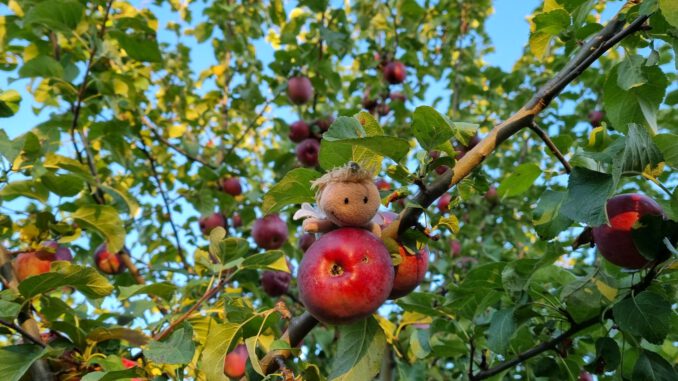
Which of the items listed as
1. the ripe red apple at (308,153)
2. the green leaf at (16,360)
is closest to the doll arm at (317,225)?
the green leaf at (16,360)

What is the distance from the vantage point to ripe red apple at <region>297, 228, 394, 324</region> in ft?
3.39

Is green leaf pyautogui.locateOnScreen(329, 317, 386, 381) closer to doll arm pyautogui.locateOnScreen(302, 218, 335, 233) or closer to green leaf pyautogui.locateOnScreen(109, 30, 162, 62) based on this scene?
doll arm pyautogui.locateOnScreen(302, 218, 335, 233)

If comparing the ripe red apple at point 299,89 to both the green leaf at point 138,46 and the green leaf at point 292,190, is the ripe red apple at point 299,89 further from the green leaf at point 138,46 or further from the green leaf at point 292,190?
the green leaf at point 292,190

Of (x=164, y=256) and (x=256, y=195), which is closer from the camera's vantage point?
(x=164, y=256)

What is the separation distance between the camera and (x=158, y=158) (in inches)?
143

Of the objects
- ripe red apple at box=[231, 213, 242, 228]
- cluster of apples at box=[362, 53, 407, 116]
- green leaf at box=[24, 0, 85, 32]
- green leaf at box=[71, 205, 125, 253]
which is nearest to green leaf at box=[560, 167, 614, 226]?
green leaf at box=[71, 205, 125, 253]

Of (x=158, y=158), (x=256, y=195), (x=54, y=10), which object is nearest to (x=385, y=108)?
(x=256, y=195)

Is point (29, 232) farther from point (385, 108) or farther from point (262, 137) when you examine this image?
point (262, 137)

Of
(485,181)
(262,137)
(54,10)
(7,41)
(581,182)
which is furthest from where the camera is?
(262,137)

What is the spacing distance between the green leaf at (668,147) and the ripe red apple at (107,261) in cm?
249

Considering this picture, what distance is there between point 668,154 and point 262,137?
4784 mm

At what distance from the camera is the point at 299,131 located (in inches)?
135

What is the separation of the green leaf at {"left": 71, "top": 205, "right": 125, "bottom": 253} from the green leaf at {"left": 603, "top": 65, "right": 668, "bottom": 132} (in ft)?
5.36

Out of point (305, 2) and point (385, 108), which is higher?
point (305, 2)
